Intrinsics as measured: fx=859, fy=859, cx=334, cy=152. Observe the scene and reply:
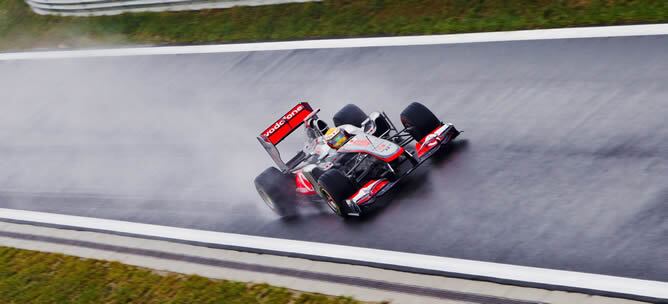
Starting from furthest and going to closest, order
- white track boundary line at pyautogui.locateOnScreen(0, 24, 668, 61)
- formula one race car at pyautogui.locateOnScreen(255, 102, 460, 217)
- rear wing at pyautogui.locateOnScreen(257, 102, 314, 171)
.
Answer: white track boundary line at pyautogui.locateOnScreen(0, 24, 668, 61), rear wing at pyautogui.locateOnScreen(257, 102, 314, 171), formula one race car at pyautogui.locateOnScreen(255, 102, 460, 217)

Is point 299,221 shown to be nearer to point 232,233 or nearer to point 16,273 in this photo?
point 232,233

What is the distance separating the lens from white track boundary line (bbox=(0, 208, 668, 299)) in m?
9.19

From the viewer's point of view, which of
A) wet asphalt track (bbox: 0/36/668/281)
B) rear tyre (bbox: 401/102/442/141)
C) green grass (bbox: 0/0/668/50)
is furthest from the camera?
green grass (bbox: 0/0/668/50)

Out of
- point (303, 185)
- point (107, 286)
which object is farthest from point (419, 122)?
point (107, 286)

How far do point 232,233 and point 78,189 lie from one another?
5.01 metres

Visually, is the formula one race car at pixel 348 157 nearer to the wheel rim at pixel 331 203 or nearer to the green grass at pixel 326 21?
the wheel rim at pixel 331 203

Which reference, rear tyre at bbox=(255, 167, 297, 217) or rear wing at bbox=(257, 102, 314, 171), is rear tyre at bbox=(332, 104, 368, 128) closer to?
rear wing at bbox=(257, 102, 314, 171)

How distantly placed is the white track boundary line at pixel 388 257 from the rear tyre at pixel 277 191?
0.60 m

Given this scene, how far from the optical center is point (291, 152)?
14.8 metres

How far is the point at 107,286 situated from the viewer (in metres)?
12.3

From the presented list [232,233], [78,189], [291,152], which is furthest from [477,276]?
[78,189]

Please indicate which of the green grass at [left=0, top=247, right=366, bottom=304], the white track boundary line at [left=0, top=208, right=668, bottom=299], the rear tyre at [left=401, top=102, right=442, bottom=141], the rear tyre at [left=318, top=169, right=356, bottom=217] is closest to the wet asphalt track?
the white track boundary line at [left=0, top=208, right=668, bottom=299]

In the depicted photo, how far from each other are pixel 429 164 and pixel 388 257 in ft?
7.24

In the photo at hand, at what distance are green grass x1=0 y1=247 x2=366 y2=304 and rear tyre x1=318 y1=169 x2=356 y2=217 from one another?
161cm
